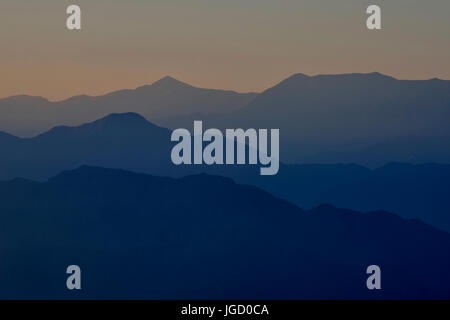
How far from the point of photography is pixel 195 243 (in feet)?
18.2

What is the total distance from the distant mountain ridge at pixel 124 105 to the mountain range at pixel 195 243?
472mm

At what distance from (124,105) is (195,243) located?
1251 millimetres

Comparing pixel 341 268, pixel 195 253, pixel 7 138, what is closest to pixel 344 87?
pixel 341 268

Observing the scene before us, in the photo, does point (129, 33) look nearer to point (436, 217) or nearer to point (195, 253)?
point (195, 253)

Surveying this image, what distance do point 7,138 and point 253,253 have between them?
2.20m

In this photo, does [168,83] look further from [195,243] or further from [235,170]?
[195,243]

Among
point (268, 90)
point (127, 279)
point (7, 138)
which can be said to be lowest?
point (127, 279)

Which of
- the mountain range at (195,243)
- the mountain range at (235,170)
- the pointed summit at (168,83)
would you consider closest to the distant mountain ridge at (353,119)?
the mountain range at (235,170)

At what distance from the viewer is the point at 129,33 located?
559cm

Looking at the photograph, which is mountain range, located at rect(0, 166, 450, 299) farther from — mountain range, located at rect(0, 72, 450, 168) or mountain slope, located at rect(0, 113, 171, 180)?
mountain range, located at rect(0, 72, 450, 168)

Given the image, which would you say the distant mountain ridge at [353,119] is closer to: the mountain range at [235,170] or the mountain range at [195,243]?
the mountain range at [235,170]

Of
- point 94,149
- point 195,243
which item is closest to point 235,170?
point 195,243

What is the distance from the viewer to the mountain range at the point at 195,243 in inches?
217

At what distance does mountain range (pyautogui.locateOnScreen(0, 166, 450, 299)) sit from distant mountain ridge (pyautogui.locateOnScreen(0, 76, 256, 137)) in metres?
0.47
